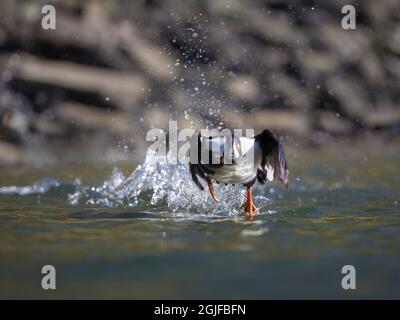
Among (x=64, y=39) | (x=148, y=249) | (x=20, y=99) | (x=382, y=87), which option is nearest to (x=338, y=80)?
(x=382, y=87)

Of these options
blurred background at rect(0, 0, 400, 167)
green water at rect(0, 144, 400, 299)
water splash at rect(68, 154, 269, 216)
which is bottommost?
green water at rect(0, 144, 400, 299)

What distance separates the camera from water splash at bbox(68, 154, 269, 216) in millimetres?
6961

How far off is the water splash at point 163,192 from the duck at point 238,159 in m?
0.24

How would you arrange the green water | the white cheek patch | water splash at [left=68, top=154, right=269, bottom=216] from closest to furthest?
the green water → the white cheek patch → water splash at [left=68, top=154, right=269, bottom=216]

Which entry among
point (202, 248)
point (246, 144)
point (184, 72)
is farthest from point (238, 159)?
point (184, 72)

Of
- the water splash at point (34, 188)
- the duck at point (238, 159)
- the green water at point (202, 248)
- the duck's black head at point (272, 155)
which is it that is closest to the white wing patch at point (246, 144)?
the duck at point (238, 159)

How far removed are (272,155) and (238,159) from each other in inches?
23.6

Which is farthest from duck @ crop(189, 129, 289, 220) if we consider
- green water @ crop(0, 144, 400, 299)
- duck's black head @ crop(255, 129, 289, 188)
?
green water @ crop(0, 144, 400, 299)

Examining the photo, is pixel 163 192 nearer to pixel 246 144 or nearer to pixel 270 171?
pixel 270 171

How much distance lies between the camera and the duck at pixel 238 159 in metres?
5.92

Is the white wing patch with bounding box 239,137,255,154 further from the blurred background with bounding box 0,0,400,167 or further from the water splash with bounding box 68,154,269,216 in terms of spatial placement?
the blurred background with bounding box 0,0,400,167

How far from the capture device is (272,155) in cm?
649

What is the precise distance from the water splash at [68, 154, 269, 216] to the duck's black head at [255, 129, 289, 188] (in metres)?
0.60

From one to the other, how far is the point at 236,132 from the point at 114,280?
249 cm
